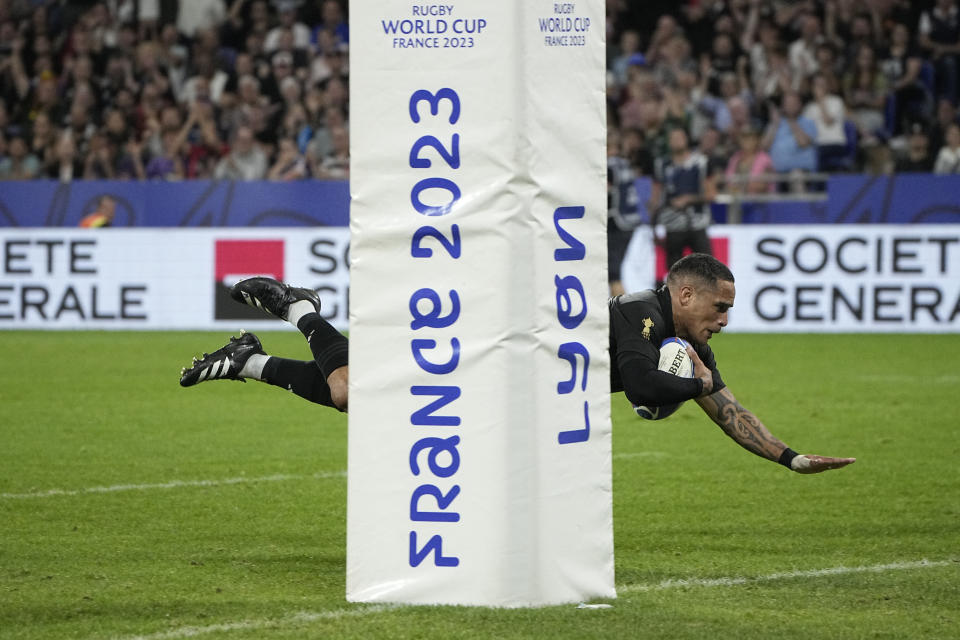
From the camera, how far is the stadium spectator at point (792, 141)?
63.6ft

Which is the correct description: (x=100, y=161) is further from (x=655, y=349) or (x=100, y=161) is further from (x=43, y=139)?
(x=655, y=349)

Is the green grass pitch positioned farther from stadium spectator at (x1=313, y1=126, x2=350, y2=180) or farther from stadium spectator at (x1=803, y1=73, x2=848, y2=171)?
stadium spectator at (x1=313, y1=126, x2=350, y2=180)

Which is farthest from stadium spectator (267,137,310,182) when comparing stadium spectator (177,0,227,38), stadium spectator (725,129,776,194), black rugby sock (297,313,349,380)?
black rugby sock (297,313,349,380)

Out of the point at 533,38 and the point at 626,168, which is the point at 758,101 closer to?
the point at 626,168

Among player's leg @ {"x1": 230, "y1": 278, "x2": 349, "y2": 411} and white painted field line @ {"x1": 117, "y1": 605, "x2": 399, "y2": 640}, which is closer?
white painted field line @ {"x1": 117, "y1": 605, "x2": 399, "y2": 640}

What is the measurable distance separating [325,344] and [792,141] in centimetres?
1377

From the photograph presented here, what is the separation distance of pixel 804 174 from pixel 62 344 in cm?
896

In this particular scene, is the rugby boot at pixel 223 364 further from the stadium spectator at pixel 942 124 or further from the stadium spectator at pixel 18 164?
the stadium spectator at pixel 18 164

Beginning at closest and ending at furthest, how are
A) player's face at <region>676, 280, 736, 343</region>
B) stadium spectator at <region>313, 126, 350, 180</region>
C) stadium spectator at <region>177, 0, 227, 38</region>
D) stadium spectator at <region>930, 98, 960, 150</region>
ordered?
player's face at <region>676, 280, 736, 343</region> < stadium spectator at <region>930, 98, 960, 150</region> < stadium spectator at <region>313, 126, 350, 180</region> < stadium spectator at <region>177, 0, 227, 38</region>

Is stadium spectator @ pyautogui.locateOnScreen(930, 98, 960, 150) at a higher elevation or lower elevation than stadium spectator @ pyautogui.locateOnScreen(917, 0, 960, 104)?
lower

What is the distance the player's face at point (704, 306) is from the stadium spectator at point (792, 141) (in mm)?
13255

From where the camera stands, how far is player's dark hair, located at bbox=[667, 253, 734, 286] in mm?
6328

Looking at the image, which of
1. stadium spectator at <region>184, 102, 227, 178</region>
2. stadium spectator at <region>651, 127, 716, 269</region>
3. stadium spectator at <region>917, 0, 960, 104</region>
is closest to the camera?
stadium spectator at <region>651, 127, 716, 269</region>

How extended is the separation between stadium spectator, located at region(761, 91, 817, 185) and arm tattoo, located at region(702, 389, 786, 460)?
512 inches
